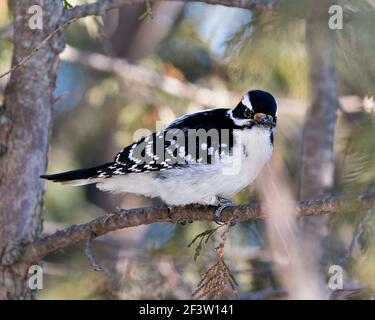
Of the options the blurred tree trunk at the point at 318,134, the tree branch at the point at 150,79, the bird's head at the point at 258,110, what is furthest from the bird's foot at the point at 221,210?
the tree branch at the point at 150,79

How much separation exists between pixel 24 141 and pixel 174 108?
256 cm

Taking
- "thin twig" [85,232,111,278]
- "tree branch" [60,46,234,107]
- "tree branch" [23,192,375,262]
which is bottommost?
"thin twig" [85,232,111,278]

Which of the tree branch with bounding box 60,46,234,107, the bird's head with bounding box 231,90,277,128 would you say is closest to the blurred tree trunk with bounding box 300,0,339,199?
the bird's head with bounding box 231,90,277,128

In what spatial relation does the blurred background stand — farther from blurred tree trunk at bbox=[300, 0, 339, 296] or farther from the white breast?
the white breast

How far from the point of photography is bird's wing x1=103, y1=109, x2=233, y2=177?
4.20 m

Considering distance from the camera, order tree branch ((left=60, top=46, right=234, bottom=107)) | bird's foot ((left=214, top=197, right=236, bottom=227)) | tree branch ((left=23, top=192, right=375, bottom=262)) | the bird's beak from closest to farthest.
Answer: tree branch ((left=23, top=192, right=375, bottom=262)) < bird's foot ((left=214, top=197, right=236, bottom=227)) < the bird's beak < tree branch ((left=60, top=46, right=234, bottom=107))

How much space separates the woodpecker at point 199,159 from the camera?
4102 mm

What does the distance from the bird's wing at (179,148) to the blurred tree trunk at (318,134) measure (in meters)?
0.88

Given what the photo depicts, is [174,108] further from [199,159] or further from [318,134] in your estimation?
[199,159]

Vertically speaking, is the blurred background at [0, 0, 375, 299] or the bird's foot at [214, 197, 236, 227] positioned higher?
the blurred background at [0, 0, 375, 299]

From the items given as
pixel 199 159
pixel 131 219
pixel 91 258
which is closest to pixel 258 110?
pixel 199 159

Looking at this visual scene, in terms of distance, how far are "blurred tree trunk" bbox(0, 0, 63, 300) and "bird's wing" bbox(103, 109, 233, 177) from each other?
16.6 inches

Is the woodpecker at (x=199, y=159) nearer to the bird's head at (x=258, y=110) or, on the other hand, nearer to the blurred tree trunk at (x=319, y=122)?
the bird's head at (x=258, y=110)

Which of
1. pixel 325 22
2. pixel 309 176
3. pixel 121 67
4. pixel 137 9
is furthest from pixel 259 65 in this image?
pixel 137 9
